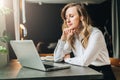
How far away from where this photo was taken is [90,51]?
5.82 ft

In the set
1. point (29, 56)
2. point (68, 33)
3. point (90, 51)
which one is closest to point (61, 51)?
point (68, 33)

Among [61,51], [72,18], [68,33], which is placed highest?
[72,18]

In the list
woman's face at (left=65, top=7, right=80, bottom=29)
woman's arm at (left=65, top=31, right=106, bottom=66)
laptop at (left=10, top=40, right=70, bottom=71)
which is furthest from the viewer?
woman's face at (left=65, top=7, right=80, bottom=29)

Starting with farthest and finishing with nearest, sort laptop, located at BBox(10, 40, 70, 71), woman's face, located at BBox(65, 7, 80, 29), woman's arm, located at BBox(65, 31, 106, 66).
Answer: woman's face, located at BBox(65, 7, 80, 29)
woman's arm, located at BBox(65, 31, 106, 66)
laptop, located at BBox(10, 40, 70, 71)

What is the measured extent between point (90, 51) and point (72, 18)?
64 centimetres

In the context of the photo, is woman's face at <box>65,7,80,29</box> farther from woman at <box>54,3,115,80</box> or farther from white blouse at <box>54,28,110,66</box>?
white blouse at <box>54,28,110,66</box>

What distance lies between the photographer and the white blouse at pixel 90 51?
178 cm

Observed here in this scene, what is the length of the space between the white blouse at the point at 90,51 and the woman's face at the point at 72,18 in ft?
0.69

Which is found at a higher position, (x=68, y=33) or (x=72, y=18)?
(x=72, y=18)

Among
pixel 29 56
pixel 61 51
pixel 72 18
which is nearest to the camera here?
pixel 29 56

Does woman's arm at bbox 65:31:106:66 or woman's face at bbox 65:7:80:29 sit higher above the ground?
woman's face at bbox 65:7:80:29

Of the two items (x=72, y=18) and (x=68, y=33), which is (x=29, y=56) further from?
(x=72, y=18)

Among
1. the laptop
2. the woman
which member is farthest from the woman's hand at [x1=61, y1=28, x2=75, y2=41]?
the laptop

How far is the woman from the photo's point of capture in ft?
5.93
